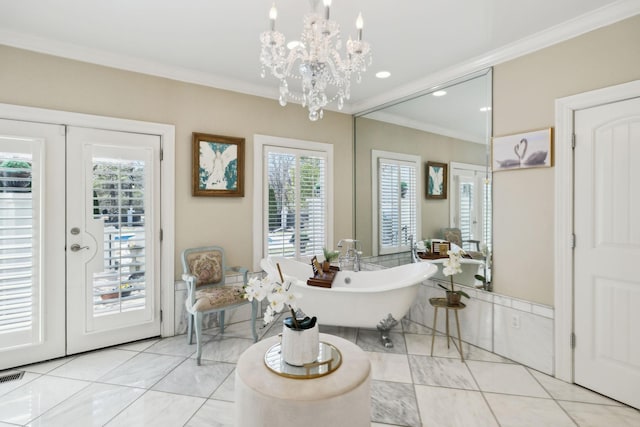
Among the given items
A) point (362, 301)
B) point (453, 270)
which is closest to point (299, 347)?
point (362, 301)

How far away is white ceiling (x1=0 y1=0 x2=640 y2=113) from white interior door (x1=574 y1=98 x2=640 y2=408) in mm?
740

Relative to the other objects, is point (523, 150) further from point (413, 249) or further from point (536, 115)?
point (413, 249)

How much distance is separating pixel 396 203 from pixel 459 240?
Answer: 926 mm

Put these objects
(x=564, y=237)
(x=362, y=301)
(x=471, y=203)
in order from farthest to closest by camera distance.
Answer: (x=471, y=203) < (x=362, y=301) < (x=564, y=237)

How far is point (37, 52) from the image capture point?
262 centimetres

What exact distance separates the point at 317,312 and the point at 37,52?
3.18m

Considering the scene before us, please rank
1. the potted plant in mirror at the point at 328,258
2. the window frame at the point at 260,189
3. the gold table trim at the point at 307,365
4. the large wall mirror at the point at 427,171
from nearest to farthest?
the gold table trim at the point at 307,365 < the large wall mirror at the point at 427,171 < the potted plant in mirror at the point at 328,258 < the window frame at the point at 260,189

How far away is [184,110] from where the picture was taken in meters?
3.26

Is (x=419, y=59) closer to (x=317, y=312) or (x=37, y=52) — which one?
(x=317, y=312)

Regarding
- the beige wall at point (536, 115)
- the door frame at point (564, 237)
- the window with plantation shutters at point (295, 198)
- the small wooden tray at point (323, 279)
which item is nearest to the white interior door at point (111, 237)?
the window with plantation shutters at point (295, 198)

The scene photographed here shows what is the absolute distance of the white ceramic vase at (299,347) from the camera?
1.67m

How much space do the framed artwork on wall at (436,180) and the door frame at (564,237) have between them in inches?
42.2

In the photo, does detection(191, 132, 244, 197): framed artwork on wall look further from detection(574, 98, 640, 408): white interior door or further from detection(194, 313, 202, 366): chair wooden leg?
detection(574, 98, 640, 408): white interior door

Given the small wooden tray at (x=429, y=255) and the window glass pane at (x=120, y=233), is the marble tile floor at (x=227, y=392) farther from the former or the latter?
the small wooden tray at (x=429, y=255)
